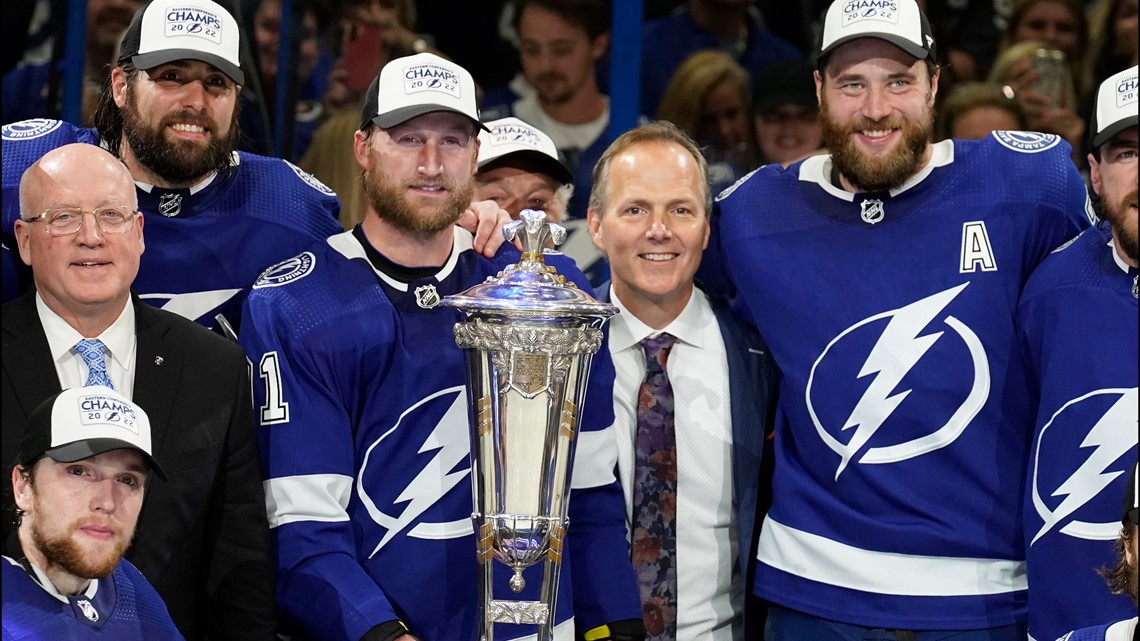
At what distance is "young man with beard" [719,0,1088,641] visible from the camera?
115 inches

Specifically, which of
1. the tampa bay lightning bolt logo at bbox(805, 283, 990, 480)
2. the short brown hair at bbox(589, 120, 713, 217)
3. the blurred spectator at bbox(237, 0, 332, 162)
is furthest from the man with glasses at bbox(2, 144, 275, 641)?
the blurred spectator at bbox(237, 0, 332, 162)

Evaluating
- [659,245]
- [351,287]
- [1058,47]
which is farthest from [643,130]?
[1058,47]

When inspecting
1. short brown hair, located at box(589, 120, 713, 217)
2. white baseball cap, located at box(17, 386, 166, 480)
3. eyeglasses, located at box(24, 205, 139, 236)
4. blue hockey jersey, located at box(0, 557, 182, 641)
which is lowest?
blue hockey jersey, located at box(0, 557, 182, 641)

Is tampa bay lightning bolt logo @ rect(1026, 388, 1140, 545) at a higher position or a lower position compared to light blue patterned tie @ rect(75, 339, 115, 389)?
lower

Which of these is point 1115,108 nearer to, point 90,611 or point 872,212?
point 872,212

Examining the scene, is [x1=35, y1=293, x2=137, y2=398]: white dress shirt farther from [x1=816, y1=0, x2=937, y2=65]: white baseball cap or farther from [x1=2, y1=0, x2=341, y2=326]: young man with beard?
[x1=816, y1=0, x2=937, y2=65]: white baseball cap

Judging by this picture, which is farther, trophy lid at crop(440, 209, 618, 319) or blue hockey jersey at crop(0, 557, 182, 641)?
trophy lid at crop(440, 209, 618, 319)

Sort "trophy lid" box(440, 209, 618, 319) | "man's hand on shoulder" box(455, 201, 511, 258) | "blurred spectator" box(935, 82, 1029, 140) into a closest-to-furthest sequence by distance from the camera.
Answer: "trophy lid" box(440, 209, 618, 319) < "man's hand on shoulder" box(455, 201, 511, 258) < "blurred spectator" box(935, 82, 1029, 140)

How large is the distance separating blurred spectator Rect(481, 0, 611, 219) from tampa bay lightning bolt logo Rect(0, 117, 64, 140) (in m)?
1.78

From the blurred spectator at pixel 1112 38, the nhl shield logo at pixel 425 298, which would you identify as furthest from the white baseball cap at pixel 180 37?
the blurred spectator at pixel 1112 38

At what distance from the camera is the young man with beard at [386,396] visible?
267 cm

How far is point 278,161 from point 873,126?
1216 millimetres

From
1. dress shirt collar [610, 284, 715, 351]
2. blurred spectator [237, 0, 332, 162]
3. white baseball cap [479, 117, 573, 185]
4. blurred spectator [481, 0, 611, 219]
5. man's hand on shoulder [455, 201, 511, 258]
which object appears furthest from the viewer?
blurred spectator [481, 0, 611, 219]

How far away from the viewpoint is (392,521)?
271 cm
